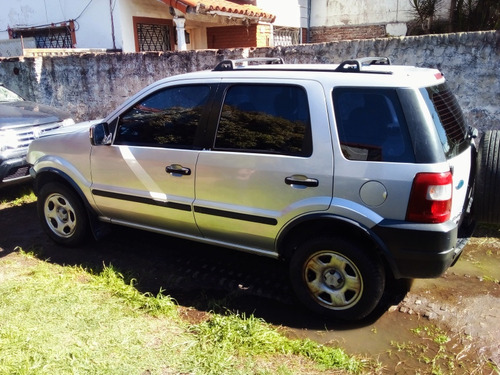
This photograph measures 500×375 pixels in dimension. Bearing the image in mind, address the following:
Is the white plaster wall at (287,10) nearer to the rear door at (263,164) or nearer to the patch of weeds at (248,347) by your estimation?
the rear door at (263,164)

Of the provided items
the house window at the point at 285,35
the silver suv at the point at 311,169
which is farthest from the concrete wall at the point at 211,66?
the house window at the point at 285,35

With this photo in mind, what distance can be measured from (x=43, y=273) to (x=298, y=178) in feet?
8.48

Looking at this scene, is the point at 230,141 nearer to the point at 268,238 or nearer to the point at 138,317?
the point at 268,238

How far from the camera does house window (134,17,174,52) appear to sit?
11.5m

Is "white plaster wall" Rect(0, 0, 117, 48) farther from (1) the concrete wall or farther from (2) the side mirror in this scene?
(2) the side mirror

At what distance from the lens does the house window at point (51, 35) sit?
11.9 meters

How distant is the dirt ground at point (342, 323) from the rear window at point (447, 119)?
127 cm

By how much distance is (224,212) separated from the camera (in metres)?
3.64

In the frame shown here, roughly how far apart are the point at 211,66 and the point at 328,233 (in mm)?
4731

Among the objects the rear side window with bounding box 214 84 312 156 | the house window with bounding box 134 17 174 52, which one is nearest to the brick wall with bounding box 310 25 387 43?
the house window with bounding box 134 17 174 52

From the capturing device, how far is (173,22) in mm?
12078

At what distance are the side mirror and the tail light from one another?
2721 mm

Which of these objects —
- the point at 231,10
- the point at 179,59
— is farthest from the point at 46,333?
the point at 231,10

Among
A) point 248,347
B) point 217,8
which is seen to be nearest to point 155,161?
point 248,347
